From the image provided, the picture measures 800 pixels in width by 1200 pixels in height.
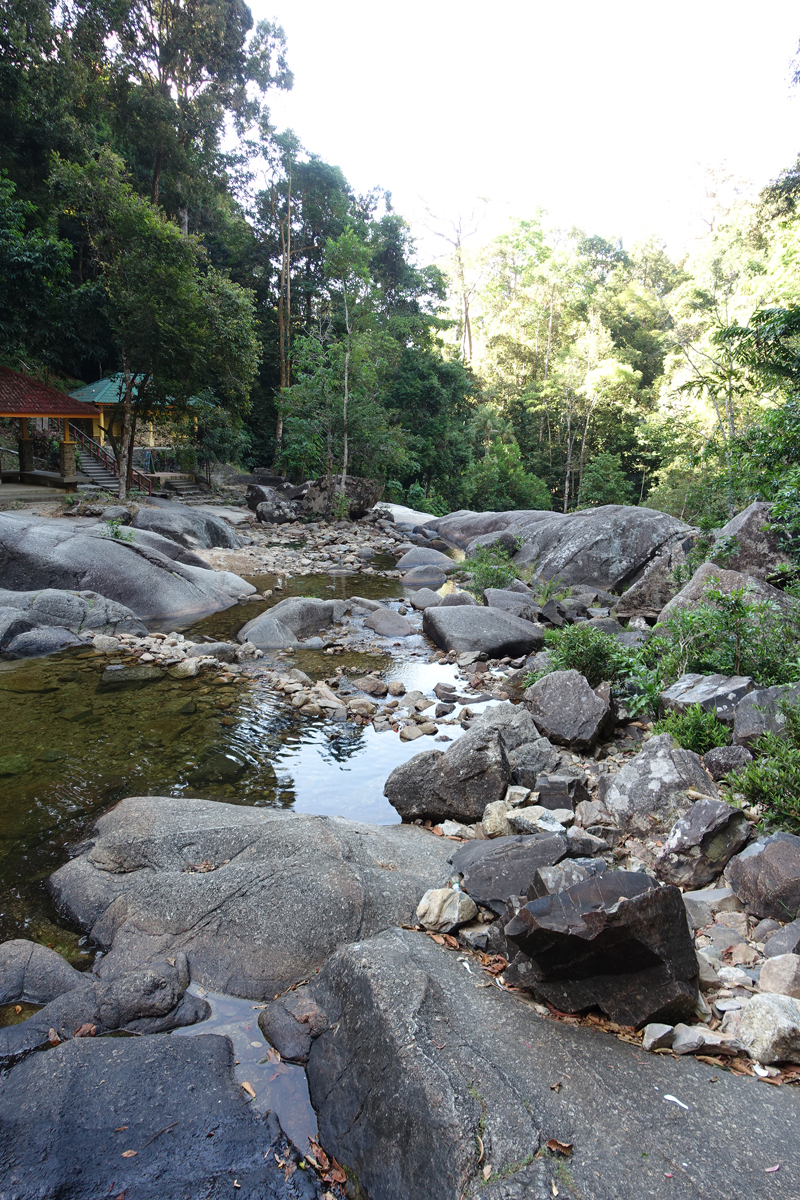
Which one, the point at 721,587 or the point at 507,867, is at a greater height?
the point at 721,587

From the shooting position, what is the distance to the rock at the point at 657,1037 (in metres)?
2.70

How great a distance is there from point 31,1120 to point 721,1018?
9.02 ft

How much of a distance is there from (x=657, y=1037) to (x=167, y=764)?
4.69 metres

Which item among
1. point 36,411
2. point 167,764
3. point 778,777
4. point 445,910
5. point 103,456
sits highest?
point 36,411

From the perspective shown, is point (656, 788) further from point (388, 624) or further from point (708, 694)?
point (388, 624)

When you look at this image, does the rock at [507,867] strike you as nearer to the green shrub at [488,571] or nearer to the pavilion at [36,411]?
the green shrub at [488,571]

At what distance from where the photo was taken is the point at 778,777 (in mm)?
4148

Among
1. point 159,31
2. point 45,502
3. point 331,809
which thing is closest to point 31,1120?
point 331,809

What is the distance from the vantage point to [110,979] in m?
3.44

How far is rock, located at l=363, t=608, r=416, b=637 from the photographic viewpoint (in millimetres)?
11055

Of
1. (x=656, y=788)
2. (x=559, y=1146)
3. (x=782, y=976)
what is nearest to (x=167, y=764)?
(x=656, y=788)

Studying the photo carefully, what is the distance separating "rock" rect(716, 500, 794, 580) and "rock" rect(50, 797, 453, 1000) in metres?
5.63

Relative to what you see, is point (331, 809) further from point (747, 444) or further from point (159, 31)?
point (159, 31)

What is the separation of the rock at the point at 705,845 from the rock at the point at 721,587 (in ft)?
8.13
